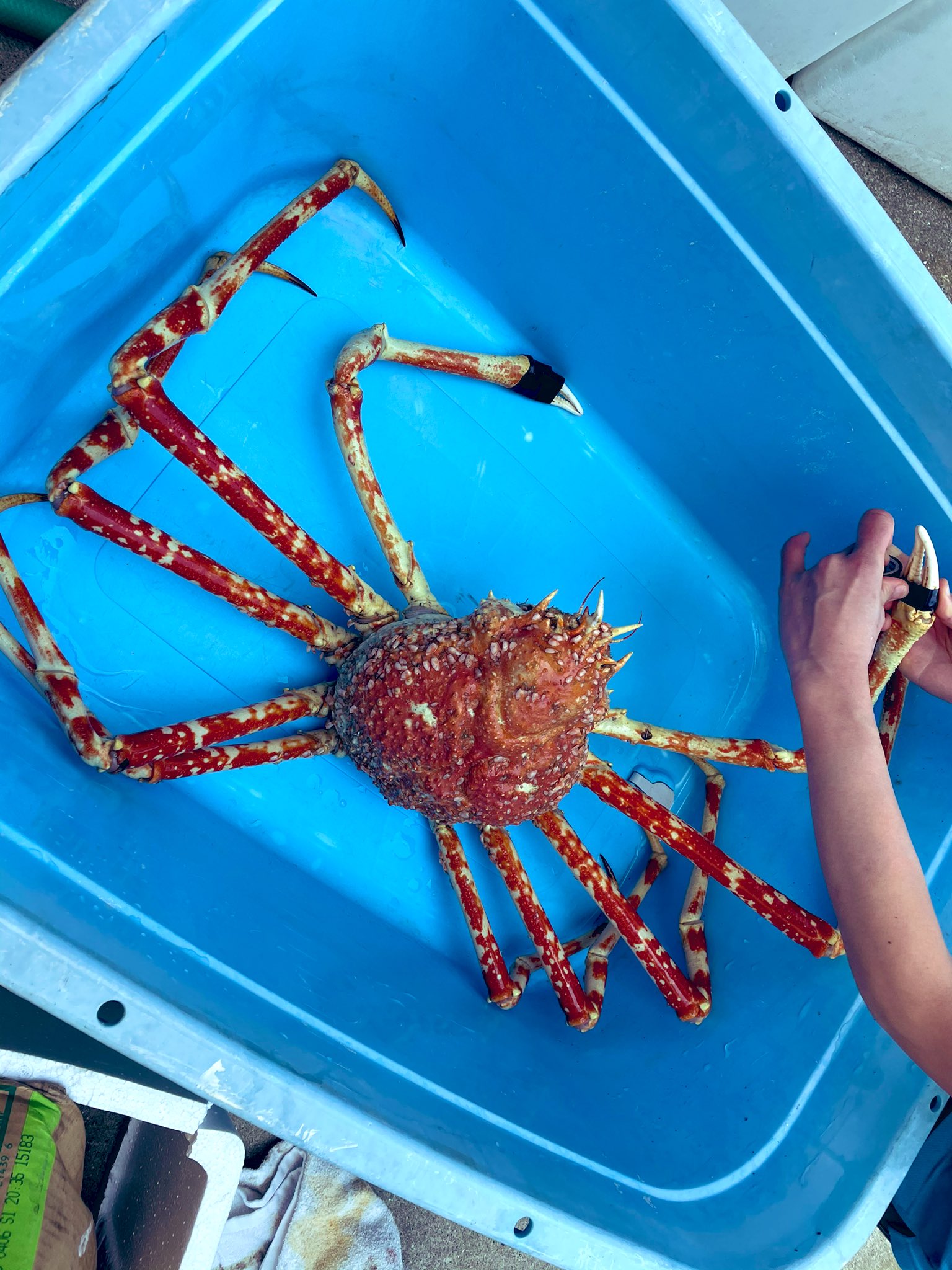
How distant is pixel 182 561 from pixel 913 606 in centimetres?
81

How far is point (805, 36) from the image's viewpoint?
1.32 m

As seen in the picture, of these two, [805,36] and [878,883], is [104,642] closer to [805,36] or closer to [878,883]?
[878,883]

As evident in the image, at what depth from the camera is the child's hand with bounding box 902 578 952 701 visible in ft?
3.31

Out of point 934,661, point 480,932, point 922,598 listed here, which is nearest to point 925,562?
point 922,598

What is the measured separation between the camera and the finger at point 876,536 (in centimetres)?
95

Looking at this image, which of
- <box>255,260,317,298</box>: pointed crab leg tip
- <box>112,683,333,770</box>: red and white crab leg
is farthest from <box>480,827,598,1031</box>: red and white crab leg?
<box>255,260,317,298</box>: pointed crab leg tip

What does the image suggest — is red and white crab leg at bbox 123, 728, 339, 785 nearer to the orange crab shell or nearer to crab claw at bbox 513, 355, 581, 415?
the orange crab shell

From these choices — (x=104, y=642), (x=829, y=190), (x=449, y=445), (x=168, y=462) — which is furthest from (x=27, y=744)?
(x=829, y=190)

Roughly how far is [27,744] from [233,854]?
10.6 inches

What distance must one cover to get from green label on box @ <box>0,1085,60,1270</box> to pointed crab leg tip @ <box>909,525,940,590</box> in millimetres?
1099

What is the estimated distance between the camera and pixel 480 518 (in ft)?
3.80

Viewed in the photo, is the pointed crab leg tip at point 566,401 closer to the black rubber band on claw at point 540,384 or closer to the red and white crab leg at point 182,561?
the black rubber band on claw at point 540,384

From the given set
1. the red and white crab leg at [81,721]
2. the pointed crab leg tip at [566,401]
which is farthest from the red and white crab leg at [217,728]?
the pointed crab leg tip at [566,401]

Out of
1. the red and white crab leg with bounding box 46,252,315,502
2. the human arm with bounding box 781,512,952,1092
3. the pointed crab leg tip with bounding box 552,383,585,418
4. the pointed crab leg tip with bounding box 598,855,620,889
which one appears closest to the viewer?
the human arm with bounding box 781,512,952,1092
